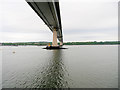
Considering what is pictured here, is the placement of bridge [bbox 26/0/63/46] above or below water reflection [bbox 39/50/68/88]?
above

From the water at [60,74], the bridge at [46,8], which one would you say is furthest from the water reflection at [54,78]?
the bridge at [46,8]

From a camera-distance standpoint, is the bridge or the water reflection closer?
the water reflection

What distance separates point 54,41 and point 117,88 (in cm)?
3915

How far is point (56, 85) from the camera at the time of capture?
19.3 ft

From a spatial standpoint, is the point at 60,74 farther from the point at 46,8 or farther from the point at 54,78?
the point at 46,8

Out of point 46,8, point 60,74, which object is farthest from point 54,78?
point 46,8

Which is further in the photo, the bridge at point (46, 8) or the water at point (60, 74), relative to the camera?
the bridge at point (46, 8)

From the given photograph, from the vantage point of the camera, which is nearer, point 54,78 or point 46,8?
point 54,78

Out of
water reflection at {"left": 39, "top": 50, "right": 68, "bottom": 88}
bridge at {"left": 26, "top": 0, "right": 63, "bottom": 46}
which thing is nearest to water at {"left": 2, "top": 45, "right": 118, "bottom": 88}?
water reflection at {"left": 39, "top": 50, "right": 68, "bottom": 88}

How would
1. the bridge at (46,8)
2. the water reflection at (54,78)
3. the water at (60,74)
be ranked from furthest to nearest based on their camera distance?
1. the bridge at (46,8)
2. the water at (60,74)
3. the water reflection at (54,78)

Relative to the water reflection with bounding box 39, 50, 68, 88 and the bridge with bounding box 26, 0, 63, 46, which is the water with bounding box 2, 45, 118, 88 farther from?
the bridge with bounding box 26, 0, 63, 46

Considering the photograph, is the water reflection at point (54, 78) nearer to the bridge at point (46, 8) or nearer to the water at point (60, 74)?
the water at point (60, 74)

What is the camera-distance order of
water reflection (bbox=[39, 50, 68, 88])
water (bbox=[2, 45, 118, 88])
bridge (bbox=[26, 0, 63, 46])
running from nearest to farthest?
water reflection (bbox=[39, 50, 68, 88]) < water (bbox=[2, 45, 118, 88]) < bridge (bbox=[26, 0, 63, 46])

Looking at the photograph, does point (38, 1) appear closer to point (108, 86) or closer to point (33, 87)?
point (33, 87)
